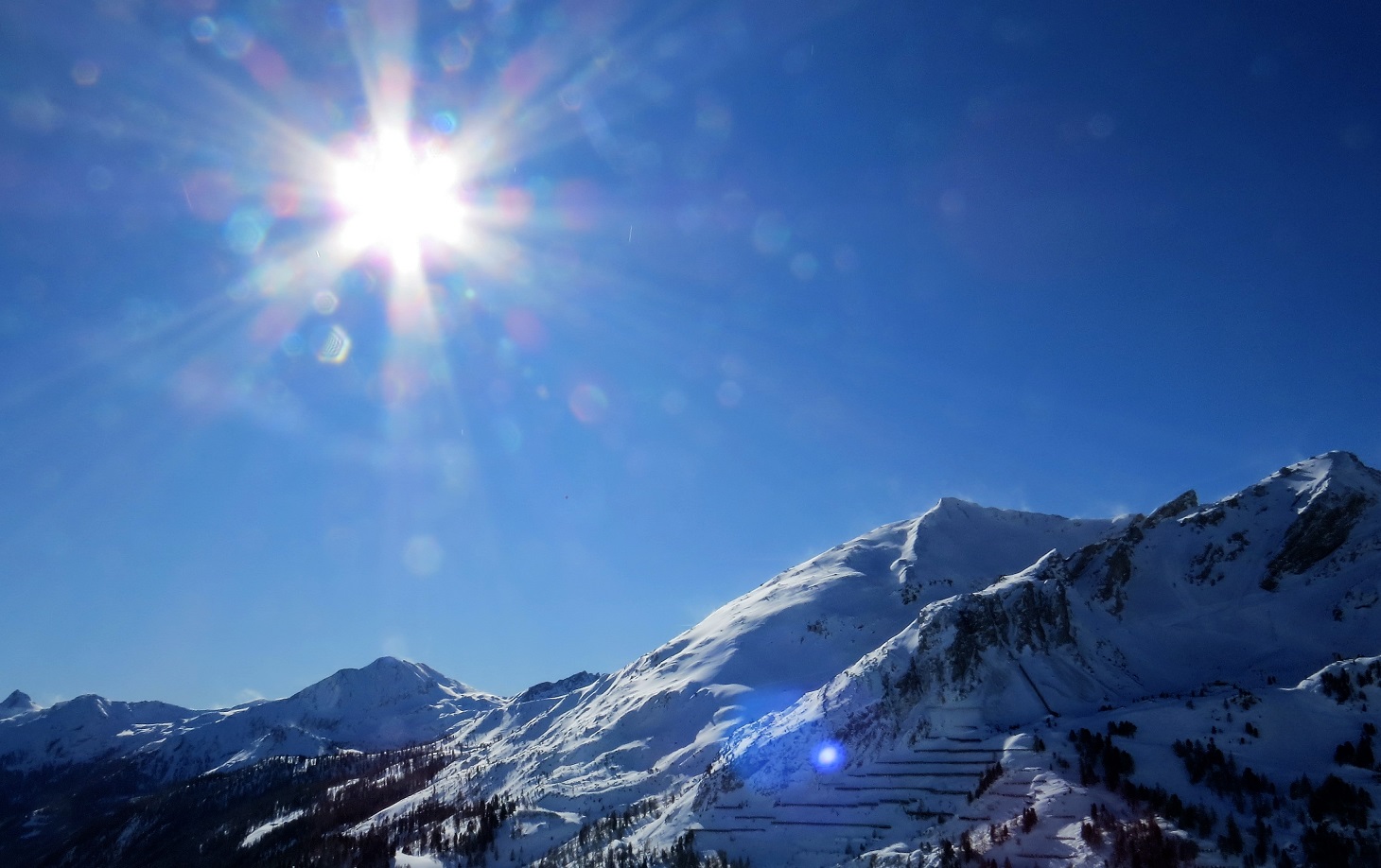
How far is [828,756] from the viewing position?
163ft

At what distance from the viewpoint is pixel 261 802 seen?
19762 centimetres

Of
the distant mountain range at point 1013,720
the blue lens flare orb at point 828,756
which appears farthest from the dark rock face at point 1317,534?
the blue lens flare orb at point 828,756

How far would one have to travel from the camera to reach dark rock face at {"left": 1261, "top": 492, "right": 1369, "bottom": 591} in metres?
58.3

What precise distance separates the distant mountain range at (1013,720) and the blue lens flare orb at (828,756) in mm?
160

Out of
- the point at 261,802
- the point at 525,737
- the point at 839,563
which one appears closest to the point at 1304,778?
the point at 839,563

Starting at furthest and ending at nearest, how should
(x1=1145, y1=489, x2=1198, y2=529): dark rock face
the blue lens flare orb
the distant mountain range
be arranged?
(x1=1145, y1=489, x2=1198, y2=529): dark rock face
the blue lens flare orb
the distant mountain range

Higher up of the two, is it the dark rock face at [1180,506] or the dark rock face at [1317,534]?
the dark rock face at [1180,506]

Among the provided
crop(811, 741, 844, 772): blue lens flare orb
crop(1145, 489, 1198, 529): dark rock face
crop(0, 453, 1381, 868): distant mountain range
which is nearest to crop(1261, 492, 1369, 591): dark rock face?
crop(0, 453, 1381, 868): distant mountain range

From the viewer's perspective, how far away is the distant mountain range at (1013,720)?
32.4m

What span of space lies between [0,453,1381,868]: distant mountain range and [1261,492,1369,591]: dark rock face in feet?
0.63

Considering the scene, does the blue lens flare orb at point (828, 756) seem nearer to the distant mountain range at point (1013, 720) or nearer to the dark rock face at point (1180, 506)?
the distant mountain range at point (1013, 720)

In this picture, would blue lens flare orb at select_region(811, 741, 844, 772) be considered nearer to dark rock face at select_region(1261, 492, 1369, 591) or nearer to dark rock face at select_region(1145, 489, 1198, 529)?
dark rock face at select_region(1261, 492, 1369, 591)

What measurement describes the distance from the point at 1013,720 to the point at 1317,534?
1278 inches

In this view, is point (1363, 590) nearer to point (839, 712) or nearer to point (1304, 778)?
point (1304, 778)
